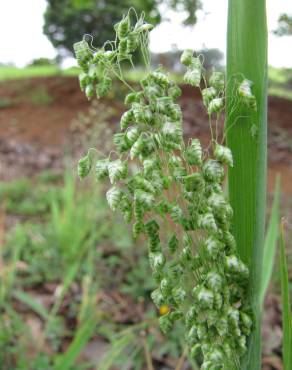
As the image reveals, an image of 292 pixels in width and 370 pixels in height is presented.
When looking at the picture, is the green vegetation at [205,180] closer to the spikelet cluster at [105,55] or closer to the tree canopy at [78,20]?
the spikelet cluster at [105,55]

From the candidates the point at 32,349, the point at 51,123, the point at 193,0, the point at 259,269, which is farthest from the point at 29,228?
the point at 51,123

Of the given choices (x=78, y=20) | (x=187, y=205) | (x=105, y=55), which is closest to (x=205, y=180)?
(x=187, y=205)

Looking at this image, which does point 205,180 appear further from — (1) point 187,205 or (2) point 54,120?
(2) point 54,120

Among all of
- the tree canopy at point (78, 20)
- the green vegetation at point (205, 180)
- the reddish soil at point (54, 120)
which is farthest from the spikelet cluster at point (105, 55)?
the tree canopy at point (78, 20)

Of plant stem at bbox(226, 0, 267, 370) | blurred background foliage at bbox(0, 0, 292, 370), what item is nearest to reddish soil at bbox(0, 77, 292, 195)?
blurred background foliage at bbox(0, 0, 292, 370)

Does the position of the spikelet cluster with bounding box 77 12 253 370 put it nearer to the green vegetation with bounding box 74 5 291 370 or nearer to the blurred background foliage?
the green vegetation with bounding box 74 5 291 370

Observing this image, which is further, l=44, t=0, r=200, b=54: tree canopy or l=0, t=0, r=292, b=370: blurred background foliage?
l=44, t=0, r=200, b=54: tree canopy

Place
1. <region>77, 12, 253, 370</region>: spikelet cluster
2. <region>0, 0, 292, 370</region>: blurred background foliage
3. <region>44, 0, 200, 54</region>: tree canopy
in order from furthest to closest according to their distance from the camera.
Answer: <region>44, 0, 200, 54</region>: tree canopy, <region>0, 0, 292, 370</region>: blurred background foliage, <region>77, 12, 253, 370</region>: spikelet cluster
